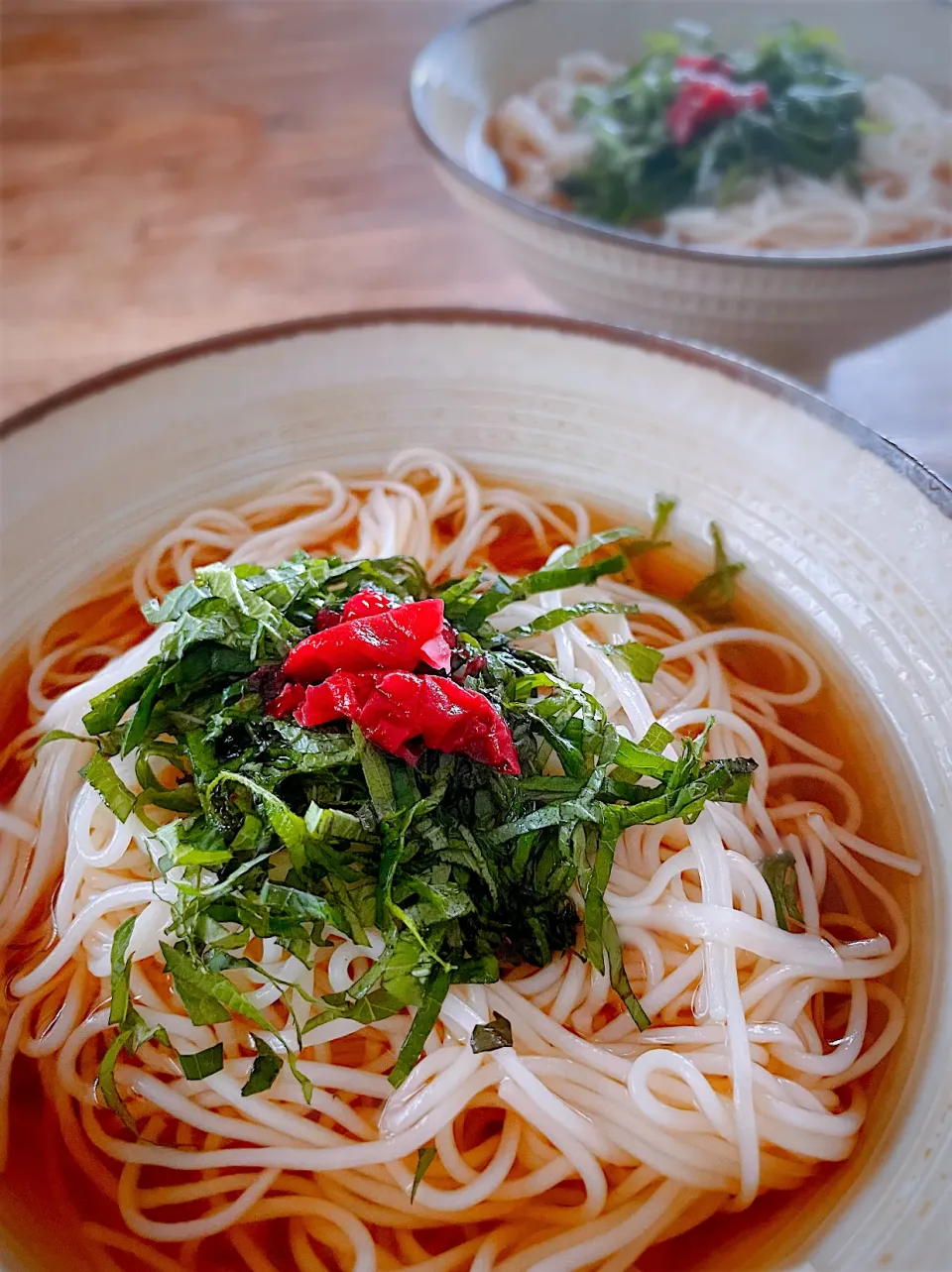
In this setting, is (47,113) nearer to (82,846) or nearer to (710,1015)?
(82,846)

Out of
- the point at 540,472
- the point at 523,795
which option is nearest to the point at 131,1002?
the point at 523,795

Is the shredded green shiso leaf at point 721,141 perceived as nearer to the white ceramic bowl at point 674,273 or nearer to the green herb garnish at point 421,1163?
the white ceramic bowl at point 674,273

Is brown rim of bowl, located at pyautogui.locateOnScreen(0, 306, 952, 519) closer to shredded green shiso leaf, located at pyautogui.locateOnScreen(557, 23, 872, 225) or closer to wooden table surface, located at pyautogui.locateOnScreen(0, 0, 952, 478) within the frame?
wooden table surface, located at pyautogui.locateOnScreen(0, 0, 952, 478)

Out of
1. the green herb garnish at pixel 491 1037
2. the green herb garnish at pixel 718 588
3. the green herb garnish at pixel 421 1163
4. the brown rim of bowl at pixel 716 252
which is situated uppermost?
the brown rim of bowl at pixel 716 252

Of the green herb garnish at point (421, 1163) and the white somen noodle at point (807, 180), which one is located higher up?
the white somen noodle at point (807, 180)

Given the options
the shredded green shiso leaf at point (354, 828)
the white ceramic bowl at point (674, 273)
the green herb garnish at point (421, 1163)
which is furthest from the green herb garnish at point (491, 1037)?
the white ceramic bowl at point (674, 273)

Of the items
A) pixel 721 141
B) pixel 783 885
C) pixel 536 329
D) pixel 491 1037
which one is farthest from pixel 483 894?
pixel 721 141

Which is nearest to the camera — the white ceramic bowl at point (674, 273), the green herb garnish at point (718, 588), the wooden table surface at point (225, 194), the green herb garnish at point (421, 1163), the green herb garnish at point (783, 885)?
the green herb garnish at point (421, 1163)

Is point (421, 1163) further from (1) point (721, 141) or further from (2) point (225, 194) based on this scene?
(2) point (225, 194)

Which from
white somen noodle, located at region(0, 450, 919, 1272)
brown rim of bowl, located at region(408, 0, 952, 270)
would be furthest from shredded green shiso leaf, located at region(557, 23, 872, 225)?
white somen noodle, located at region(0, 450, 919, 1272)
